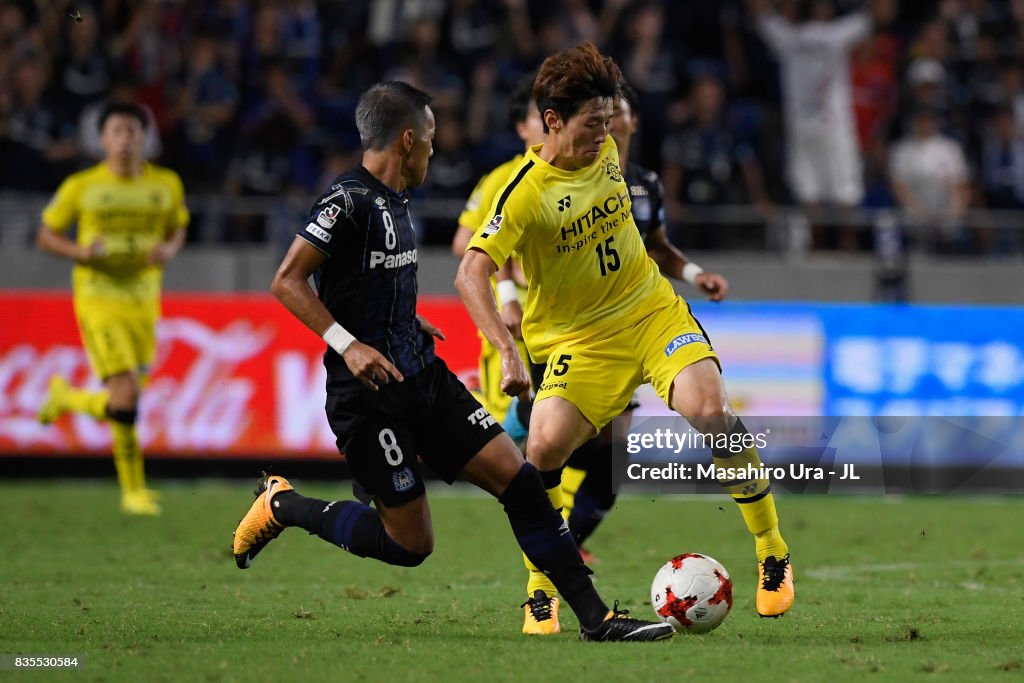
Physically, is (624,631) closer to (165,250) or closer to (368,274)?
(368,274)

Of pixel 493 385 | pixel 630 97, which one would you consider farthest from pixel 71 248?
pixel 630 97

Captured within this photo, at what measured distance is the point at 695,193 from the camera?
15984 mm

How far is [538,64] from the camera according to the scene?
16.6 meters

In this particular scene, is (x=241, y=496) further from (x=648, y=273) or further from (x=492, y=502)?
(x=648, y=273)

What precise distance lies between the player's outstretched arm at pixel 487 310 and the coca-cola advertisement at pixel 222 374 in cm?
758

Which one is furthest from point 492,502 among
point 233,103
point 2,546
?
point 233,103

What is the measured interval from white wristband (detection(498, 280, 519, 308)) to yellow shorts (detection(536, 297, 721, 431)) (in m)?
1.04

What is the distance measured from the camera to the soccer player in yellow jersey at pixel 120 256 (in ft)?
39.2

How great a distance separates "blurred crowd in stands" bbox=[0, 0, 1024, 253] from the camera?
15.9m

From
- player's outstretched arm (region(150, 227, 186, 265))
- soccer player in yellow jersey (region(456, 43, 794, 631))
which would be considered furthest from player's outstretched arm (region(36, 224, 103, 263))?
soccer player in yellow jersey (region(456, 43, 794, 631))

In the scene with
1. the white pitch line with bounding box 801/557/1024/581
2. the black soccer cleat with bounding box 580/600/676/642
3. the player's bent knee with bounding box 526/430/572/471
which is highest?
the player's bent knee with bounding box 526/430/572/471

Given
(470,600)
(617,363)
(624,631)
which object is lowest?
(470,600)

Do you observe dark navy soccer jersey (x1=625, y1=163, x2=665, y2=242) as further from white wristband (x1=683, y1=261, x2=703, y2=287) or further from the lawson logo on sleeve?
the lawson logo on sleeve

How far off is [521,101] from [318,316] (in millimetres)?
3419
